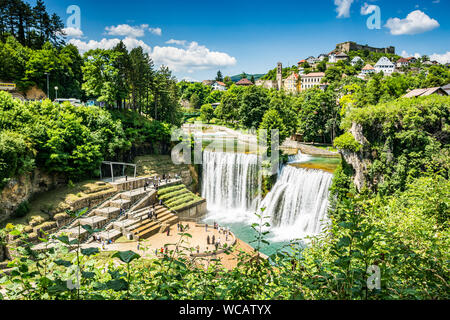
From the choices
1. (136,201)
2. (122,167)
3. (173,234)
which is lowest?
(173,234)

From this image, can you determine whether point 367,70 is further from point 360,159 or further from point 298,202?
point 298,202

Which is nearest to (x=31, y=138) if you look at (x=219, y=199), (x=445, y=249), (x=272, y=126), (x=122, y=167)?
(x=122, y=167)

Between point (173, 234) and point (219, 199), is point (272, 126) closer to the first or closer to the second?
point (219, 199)

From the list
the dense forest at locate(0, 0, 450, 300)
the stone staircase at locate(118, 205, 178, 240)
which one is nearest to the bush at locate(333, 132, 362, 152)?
the dense forest at locate(0, 0, 450, 300)

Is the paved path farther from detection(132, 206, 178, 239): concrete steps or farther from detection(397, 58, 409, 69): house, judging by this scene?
detection(397, 58, 409, 69): house

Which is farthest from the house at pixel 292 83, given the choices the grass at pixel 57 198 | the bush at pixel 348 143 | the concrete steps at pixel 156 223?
the grass at pixel 57 198
